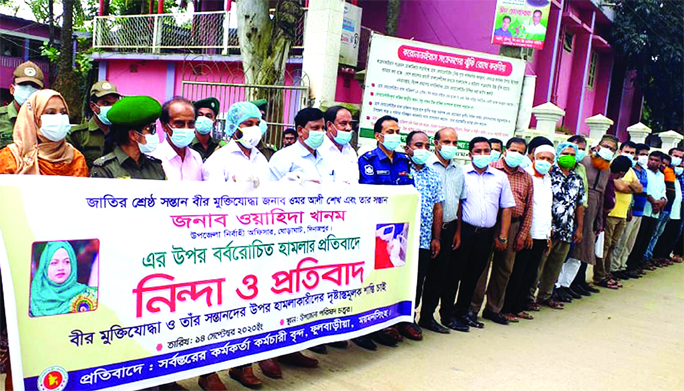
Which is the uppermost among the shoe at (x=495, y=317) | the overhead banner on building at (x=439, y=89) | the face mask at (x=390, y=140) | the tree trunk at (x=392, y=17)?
the tree trunk at (x=392, y=17)

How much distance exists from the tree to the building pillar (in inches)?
518

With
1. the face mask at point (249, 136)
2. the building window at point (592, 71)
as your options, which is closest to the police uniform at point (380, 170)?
the face mask at point (249, 136)

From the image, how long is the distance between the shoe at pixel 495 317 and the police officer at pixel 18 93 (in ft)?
14.4

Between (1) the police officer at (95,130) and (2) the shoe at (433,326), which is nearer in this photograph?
(1) the police officer at (95,130)

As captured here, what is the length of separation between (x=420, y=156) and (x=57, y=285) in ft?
9.52

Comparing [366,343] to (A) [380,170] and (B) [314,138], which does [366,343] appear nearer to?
(A) [380,170]

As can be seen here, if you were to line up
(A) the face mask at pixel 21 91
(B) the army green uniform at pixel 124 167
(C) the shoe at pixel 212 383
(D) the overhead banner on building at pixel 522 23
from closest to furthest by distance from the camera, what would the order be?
(B) the army green uniform at pixel 124 167
(C) the shoe at pixel 212 383
(A) the face mask at pixel 21 91
(D) the overhead banner on building at pixel 522 23

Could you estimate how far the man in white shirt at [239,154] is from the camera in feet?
11.9

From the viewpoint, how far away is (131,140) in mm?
3131

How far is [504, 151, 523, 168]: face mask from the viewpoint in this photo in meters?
5.20

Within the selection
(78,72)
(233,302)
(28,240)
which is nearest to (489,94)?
(233,302)

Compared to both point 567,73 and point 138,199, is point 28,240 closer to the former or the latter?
point 138,199

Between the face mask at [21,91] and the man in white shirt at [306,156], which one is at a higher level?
the face mask at [21,91]

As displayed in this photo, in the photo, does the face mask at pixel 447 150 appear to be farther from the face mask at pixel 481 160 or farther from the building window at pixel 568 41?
the building window at pixel 568 41
